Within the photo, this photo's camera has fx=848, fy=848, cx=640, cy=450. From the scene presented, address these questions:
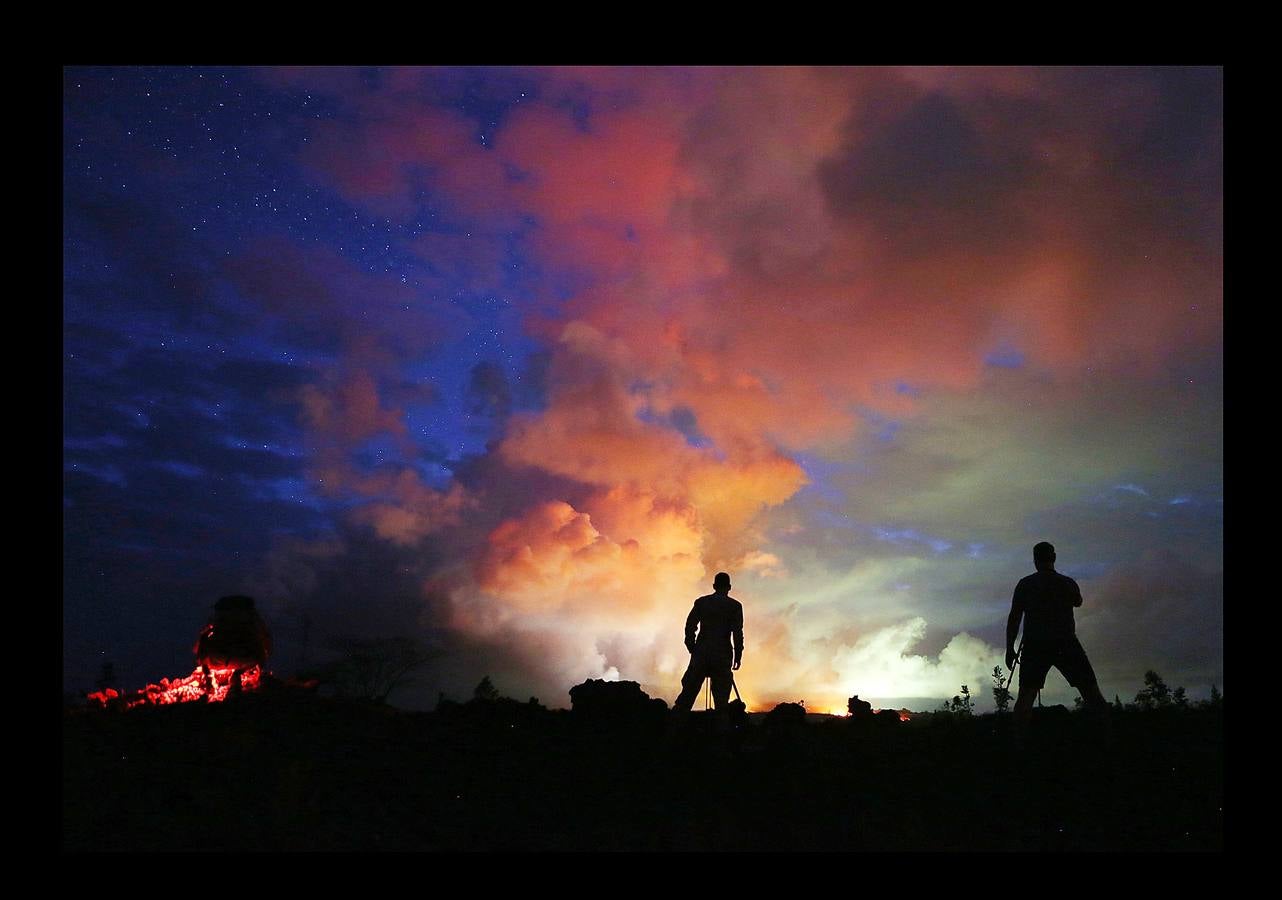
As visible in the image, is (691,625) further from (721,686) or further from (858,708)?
(858,708)

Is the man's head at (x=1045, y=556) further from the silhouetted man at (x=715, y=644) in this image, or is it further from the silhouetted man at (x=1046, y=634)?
the silhouetted man at (x=715, y=644)

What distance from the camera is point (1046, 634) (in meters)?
11.7

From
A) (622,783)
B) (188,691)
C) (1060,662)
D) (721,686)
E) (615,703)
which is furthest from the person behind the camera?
(188,691)

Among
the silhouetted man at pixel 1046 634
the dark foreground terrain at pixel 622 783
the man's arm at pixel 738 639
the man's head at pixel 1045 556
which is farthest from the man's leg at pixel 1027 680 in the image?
the man's arm at pixel 738 639

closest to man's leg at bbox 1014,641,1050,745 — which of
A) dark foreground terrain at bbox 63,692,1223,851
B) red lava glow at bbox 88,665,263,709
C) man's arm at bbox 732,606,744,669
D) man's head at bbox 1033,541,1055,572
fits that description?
dark foreground terrain at bbox 63,692,1223,851

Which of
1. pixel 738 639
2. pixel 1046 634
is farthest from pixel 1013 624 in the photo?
pixel 738 639

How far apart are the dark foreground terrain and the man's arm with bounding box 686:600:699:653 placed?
5.04 feet

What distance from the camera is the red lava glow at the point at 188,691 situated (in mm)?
17938

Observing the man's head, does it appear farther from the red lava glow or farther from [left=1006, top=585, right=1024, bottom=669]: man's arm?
the red lava glow

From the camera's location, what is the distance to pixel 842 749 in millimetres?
13938

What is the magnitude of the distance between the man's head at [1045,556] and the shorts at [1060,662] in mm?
990

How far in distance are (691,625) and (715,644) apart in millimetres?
509

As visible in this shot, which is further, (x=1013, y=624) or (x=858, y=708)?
(x=858, y=708)

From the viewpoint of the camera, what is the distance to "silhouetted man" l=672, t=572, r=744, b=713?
43.3 feet
